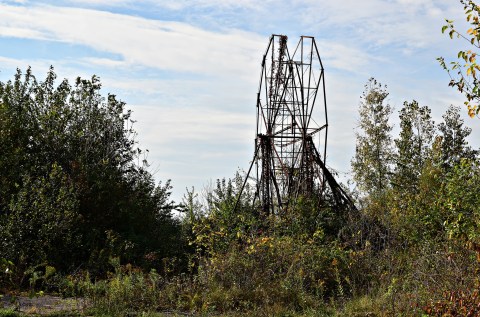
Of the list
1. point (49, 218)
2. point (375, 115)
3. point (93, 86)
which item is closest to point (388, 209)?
point (49, 218)

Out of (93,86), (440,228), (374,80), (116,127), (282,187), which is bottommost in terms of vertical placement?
(440,228)

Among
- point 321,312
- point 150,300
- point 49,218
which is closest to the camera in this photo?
point 321,312

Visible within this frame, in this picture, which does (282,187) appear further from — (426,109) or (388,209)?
(426,109)

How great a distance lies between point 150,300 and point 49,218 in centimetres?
458

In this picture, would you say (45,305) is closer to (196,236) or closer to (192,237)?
(196,236)

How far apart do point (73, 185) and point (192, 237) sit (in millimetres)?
3705

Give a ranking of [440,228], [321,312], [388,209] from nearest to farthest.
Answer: [321,312] < [440,228] < [388,209]

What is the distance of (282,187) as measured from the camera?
19.4m

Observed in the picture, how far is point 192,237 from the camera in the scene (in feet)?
58.0

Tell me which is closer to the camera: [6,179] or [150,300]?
[150,300]

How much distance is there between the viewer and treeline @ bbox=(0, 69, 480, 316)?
1016 centimetres

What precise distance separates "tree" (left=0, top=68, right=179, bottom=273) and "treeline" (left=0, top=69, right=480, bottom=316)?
0.14ft

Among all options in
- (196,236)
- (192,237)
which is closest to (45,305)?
(196,236)

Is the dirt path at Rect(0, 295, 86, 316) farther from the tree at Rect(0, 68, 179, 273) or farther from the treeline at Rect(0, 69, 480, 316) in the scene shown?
the tree at Rect(0, 68, 179, 273)
